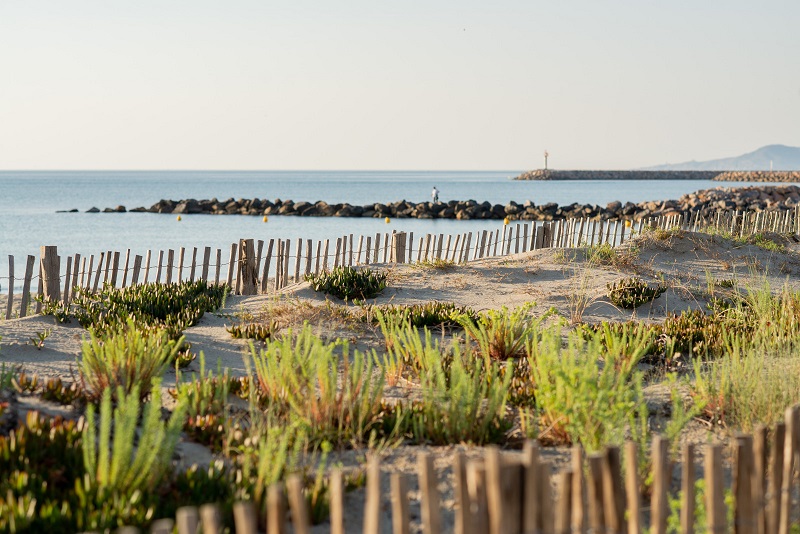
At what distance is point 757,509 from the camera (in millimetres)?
2896

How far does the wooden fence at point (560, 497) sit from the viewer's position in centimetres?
229

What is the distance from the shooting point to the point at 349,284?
370 inches

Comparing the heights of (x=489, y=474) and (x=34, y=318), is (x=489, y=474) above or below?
above

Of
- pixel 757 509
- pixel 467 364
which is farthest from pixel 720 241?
pixel 757 509

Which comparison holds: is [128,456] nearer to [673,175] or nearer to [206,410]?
[206,410]

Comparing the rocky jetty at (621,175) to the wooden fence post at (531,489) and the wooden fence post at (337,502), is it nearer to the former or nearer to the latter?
the wooden fence post at (531,489)

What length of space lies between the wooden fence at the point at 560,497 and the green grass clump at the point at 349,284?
6219 millimetres

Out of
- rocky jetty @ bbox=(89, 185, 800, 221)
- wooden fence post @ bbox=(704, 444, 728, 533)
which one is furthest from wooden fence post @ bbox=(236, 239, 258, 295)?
rocky jetty @ bbox=(89, 185, 800, 221)

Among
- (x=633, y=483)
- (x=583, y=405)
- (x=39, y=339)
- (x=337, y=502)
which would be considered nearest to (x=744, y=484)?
(x=633, y=483)

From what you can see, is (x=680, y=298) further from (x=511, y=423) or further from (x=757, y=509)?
(x=757, y=509)

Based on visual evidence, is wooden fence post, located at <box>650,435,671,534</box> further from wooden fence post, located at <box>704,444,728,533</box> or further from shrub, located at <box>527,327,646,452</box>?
shrub, located at <box>527,327,646,452</box>

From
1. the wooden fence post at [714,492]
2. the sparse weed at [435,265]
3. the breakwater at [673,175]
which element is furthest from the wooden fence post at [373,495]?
the breakwater at [673,175]

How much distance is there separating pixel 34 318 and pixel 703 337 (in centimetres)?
652

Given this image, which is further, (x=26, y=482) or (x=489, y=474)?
(x=26, y=482)
